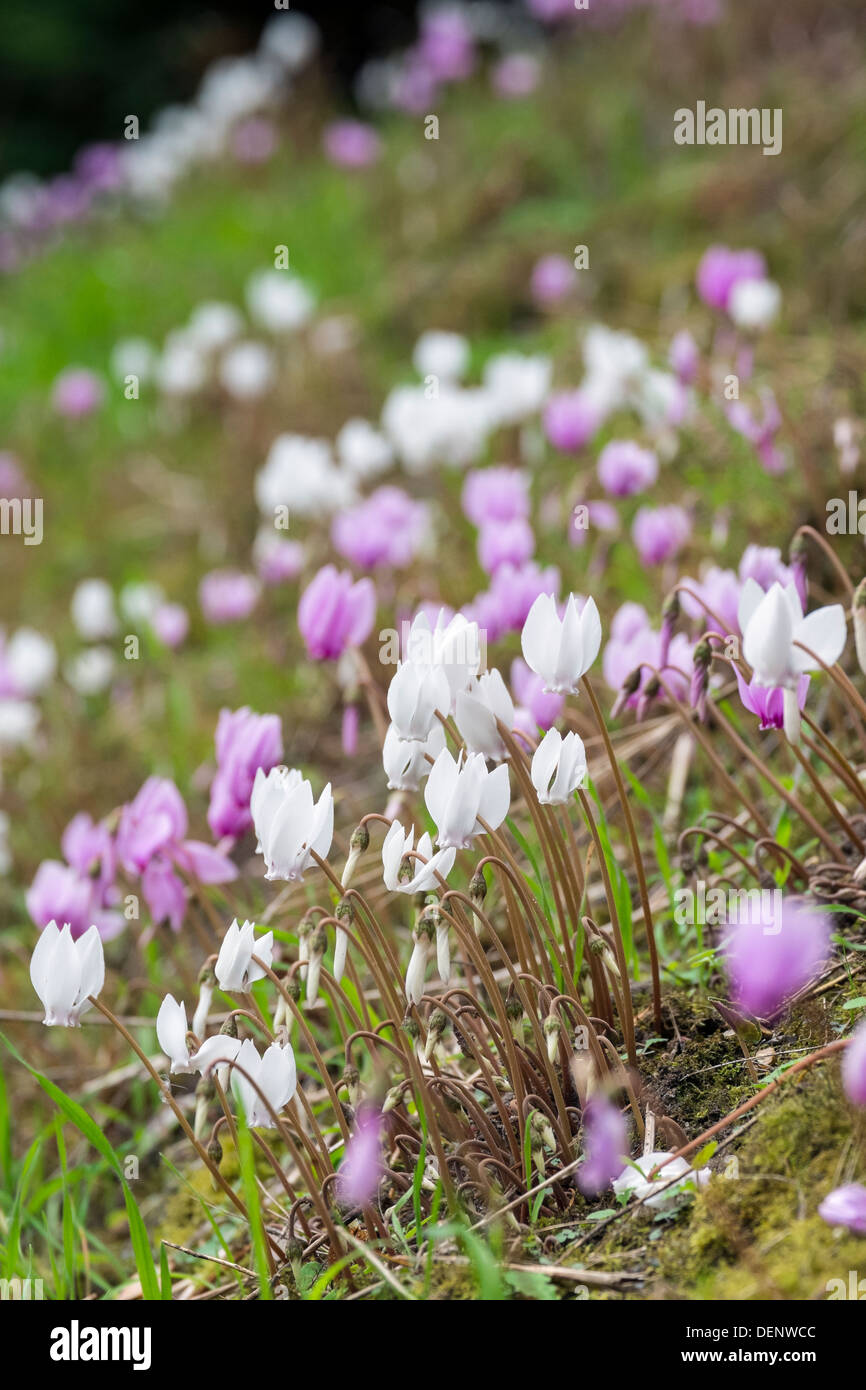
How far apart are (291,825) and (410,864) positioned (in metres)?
0.15

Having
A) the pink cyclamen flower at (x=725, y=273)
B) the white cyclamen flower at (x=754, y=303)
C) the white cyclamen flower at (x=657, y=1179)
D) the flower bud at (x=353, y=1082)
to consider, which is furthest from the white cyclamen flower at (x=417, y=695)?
the pink cyclamen flower at (x=725, y=273)

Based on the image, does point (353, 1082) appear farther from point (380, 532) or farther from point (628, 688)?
point (380, 532)

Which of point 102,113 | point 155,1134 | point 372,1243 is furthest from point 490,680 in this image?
point 102,113

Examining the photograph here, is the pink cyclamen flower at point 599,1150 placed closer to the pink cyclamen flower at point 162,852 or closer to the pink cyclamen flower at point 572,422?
the pink cyclamen flower at point 162,852

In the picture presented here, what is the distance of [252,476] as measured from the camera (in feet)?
17.3

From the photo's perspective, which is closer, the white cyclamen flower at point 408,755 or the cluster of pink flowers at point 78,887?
the white cyclamen flower at point 408,755

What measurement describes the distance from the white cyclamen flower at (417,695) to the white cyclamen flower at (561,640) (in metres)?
0.11

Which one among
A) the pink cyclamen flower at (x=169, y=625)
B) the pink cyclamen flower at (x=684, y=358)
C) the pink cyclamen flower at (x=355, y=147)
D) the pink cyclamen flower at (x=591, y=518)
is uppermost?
the pink cyclamen flower at (x=355, y=147)

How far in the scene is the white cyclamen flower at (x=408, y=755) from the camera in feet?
5.03

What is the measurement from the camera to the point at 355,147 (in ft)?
26.7

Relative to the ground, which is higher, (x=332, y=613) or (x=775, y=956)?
(x=332, y=613)

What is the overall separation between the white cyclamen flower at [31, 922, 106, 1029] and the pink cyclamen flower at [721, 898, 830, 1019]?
74cm

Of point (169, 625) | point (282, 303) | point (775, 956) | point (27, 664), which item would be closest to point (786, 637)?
point (775, 956)

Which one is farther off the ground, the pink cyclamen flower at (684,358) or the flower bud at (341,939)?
the pink cyclamen flower at (684,358)
